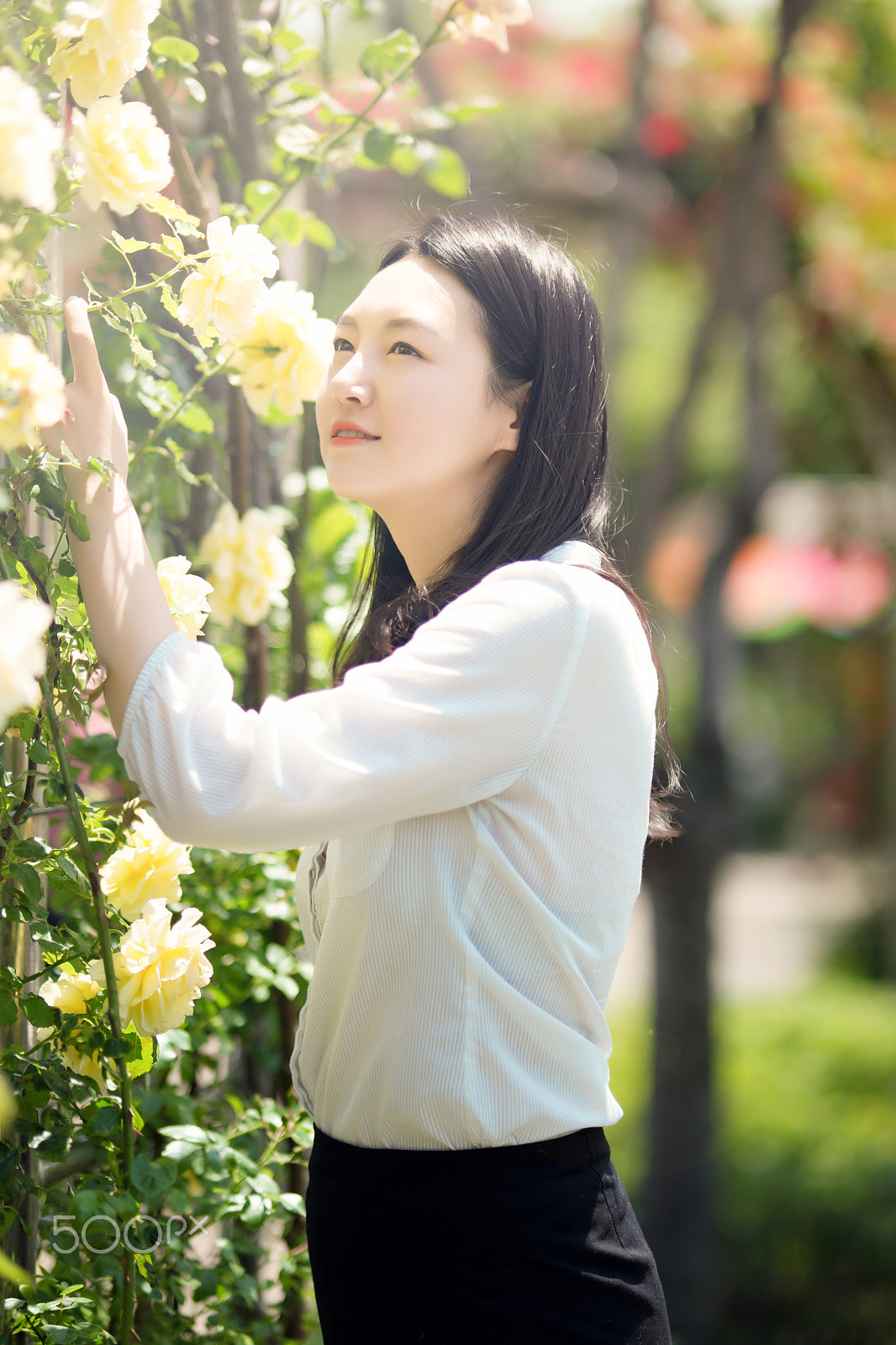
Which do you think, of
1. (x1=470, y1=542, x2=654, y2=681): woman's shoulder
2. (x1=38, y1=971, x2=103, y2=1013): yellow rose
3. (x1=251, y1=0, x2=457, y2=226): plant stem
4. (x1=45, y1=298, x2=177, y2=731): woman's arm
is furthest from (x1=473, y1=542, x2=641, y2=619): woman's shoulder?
(x1=251, y1=0, x2=457, y2=226): plant stem

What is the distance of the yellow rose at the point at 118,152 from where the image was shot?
0.91m

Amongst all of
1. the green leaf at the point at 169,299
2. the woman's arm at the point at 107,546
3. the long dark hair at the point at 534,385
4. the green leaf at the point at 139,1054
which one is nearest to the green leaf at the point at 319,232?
the long dark hair at the point at 534,385

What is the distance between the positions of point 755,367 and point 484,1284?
10.4ft

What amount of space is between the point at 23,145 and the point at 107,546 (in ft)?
0.99

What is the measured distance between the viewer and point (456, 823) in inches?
39.3

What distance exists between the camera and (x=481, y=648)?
928 mm

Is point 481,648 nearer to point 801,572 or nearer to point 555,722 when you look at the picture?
point 555,722

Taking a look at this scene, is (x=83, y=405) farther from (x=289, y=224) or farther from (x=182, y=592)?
(x=289, y=224)

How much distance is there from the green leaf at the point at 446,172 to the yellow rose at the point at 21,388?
931mm

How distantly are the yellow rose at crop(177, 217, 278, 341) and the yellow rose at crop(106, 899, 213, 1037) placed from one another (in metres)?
0.52

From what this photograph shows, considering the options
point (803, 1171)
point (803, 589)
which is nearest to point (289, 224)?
point (803, 1171)

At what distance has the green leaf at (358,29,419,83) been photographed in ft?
4.56

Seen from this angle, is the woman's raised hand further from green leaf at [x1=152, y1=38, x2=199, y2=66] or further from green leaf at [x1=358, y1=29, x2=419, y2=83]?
green leaf at [x1=358, y1=29, x2=419, y2=83]

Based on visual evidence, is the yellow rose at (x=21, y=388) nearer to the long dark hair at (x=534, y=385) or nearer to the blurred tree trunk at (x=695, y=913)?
the long dark hair at (x=534, y=385)
